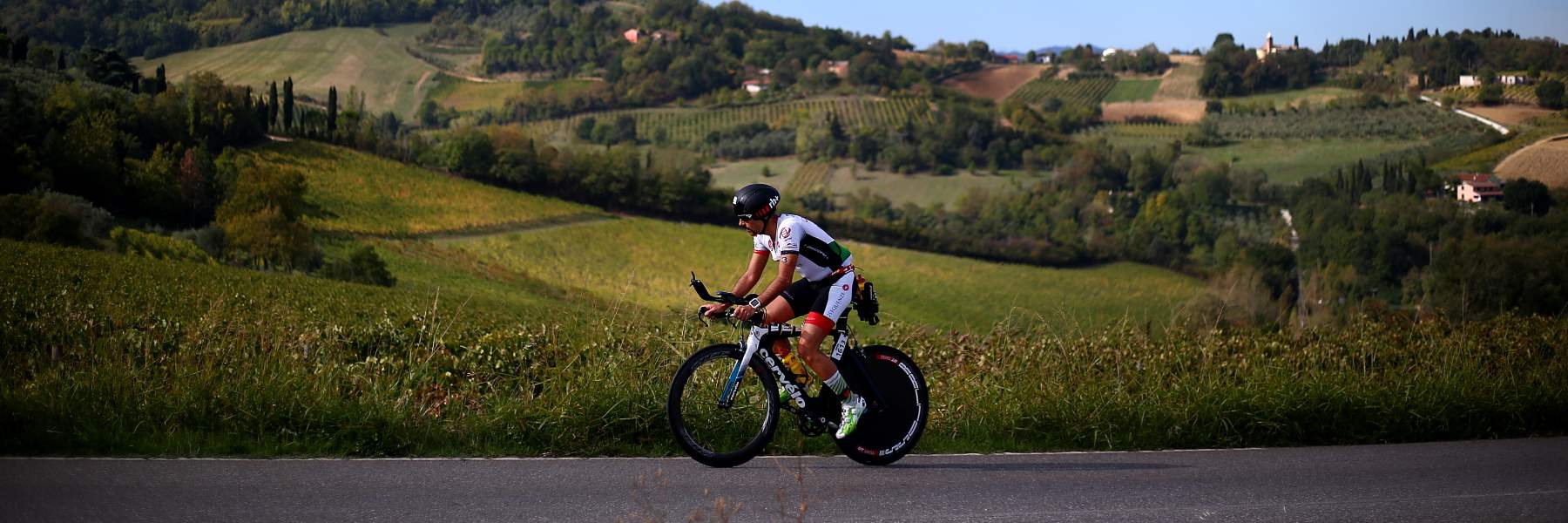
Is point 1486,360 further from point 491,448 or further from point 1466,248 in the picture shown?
point 1466,248

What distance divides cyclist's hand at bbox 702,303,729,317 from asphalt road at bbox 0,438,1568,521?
2.77 ft

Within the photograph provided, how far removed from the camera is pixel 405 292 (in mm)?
47344

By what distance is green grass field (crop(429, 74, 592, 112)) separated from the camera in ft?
569

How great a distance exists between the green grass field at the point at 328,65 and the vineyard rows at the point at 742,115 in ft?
68.0

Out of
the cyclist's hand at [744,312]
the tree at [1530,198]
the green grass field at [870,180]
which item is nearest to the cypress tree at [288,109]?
the green grass field at [870,180]

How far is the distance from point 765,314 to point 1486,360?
660 cm

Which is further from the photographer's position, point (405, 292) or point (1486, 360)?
point (405, 292)

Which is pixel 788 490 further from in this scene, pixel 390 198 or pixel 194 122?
pixel 390 198

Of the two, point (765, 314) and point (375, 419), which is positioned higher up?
point (765, 314)

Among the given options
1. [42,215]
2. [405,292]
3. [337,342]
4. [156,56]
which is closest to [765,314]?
[337,342]

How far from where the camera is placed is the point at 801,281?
22.1ft

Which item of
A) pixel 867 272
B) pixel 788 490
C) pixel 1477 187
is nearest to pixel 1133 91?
pixel 1477 187

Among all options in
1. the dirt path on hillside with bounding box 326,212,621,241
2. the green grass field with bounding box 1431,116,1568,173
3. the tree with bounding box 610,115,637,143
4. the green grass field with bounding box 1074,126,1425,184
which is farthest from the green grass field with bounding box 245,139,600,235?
the green grass field with bounding box 1074,126,1425,184

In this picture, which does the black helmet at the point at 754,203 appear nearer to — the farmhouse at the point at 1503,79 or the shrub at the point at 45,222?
the shrub at the point at 45,222
